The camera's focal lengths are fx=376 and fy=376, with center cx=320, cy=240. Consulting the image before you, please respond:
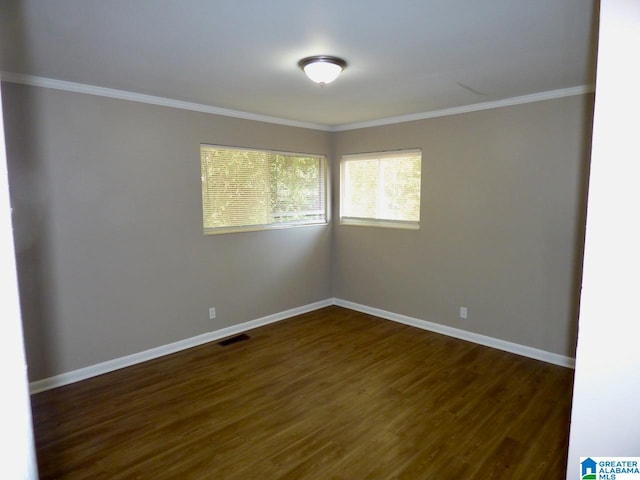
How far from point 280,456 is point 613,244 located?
2.15 m

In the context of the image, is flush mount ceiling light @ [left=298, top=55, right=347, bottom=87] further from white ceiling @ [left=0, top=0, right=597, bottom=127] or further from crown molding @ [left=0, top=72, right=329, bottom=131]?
crown molding @ [left=0, top=72, right=329, bottom=131]

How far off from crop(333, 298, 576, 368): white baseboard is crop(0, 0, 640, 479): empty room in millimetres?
22

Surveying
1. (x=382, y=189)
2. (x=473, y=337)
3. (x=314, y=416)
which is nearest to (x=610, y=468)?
(x=314, y=416)

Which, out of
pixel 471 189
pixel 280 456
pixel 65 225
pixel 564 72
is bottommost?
pixel 280 456

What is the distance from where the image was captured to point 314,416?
9.04ft

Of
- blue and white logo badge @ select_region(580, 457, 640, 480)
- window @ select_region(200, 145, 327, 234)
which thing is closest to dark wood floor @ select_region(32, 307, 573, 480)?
blue and white logo badge @ select_region(580, 457, 640, 480)

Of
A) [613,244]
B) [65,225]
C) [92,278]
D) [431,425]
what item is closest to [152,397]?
[92,278]

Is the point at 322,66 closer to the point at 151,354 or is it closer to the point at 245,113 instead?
the point at 245,113

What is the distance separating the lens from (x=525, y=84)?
3.12 meters

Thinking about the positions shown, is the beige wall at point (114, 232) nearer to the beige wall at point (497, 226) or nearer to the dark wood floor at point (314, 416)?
the dark wood floor at point (314, 416)

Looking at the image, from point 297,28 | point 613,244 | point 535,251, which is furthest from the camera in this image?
point 535,251

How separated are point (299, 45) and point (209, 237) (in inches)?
93.1

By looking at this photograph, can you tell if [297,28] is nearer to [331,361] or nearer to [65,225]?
[65,225]

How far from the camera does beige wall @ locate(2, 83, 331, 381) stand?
117 inches
